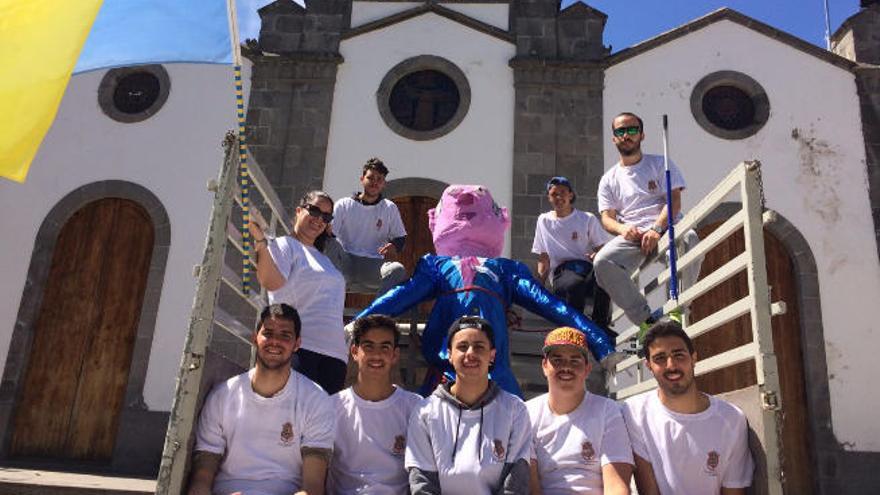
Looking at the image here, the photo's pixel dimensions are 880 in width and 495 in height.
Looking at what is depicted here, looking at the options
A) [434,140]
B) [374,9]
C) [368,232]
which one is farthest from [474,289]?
[374,9]

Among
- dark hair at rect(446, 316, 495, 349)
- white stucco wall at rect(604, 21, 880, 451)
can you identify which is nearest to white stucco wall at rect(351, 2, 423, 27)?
white stucco wall at rect(604, 21, 880, 451)

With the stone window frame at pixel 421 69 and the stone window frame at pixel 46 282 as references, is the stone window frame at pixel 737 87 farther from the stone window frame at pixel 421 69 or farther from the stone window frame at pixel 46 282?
the stone window frame at pixel 46 282

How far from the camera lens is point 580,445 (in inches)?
137

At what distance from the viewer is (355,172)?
404 inches

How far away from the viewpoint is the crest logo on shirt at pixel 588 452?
3455mm

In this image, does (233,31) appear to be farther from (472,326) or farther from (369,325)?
(472,326)

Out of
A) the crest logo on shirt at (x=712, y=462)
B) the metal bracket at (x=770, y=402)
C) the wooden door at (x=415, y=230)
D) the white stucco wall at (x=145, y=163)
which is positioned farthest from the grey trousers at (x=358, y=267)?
the white stucco wall at (x=145, y=163)

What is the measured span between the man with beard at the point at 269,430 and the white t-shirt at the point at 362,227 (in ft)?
8.76

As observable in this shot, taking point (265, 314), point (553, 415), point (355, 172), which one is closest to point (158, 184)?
point (355, 172)

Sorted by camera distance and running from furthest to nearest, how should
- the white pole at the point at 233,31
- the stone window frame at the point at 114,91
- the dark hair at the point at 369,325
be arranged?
1. the stone window frame at the point at 114,91
2. the white pole at the point at 233,31
3. the dark hair at the point at 369,325

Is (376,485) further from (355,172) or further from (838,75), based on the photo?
(838,75)

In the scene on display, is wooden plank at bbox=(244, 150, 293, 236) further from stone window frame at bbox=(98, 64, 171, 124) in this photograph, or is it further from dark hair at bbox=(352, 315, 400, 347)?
stone window frame at bbox=(98, 64, 171, 124)

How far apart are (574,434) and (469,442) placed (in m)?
0.54

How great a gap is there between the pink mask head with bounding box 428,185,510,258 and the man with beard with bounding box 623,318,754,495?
180cm
